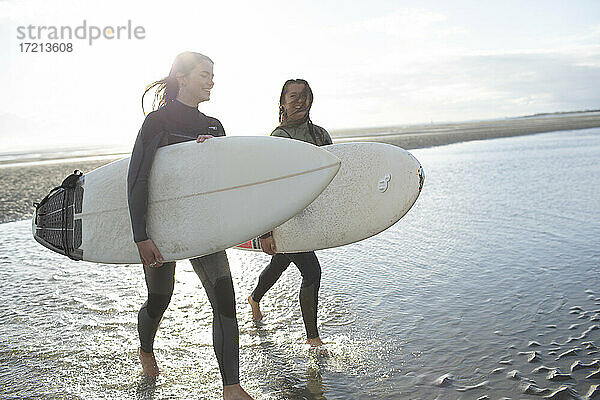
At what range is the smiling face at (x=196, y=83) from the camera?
126 inches

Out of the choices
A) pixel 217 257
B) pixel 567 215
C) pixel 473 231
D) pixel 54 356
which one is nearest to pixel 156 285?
pixel 217 257

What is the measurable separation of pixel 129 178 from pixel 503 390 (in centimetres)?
234

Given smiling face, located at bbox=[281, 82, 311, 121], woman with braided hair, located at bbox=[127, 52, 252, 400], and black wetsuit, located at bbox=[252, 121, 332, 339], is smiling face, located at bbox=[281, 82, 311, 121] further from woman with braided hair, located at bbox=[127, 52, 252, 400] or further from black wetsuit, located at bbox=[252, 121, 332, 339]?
woman with braided hair, located at bbox=[127, 52, 252, 400]

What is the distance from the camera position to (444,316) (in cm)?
427

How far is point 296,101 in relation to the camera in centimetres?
379

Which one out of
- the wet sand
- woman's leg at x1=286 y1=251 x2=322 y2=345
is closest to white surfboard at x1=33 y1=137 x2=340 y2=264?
woman's leg at x1=286 y1=251 x2=322 y2=345

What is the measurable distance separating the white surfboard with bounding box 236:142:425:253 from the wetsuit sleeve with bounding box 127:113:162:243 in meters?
1.06

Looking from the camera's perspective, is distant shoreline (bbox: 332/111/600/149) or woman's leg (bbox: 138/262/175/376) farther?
distant shoreline (bbox: 332/111/600/149)

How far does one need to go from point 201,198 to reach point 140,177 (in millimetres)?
442

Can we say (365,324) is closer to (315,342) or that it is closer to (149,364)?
(315,342)

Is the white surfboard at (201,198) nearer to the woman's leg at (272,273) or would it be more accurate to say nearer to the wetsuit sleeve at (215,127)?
the wetsuit sleeve at (215,127)

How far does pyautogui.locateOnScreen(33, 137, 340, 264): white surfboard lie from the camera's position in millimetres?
3250

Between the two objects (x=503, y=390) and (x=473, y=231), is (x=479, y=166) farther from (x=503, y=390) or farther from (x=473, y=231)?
(x=503, y=390)

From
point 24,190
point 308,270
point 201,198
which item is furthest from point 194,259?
point 24,190
